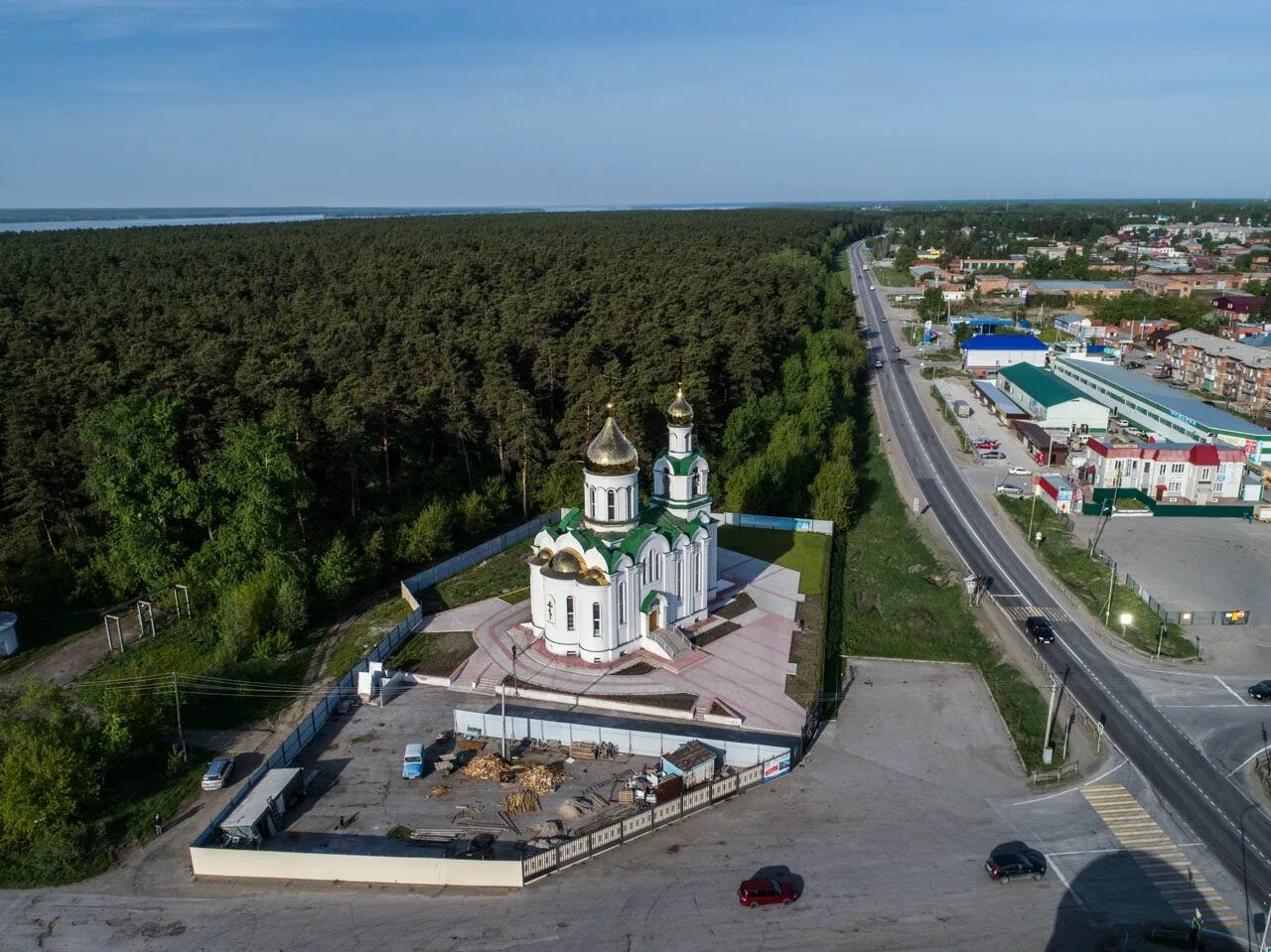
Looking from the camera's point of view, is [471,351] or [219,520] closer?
[219,520]

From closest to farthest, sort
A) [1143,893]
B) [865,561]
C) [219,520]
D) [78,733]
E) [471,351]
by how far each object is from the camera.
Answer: [1143,893], [78,733], [219,520], [865,561], [471,351]

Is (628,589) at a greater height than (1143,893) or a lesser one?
greater

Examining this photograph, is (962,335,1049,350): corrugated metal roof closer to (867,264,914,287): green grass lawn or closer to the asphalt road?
the asphalt road

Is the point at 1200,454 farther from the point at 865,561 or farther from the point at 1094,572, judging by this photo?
the point at 865,561

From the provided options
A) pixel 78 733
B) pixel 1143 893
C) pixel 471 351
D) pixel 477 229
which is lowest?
pixel 1143 893

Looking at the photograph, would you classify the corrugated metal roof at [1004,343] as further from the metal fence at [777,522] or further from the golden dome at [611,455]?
the golden dome at [611,455]

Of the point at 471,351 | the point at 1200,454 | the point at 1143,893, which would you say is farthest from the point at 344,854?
the point at 1200,454

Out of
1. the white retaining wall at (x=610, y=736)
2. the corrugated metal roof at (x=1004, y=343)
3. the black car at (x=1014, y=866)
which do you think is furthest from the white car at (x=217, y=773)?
the corrugated metal roof at (x=1004, y=343)
